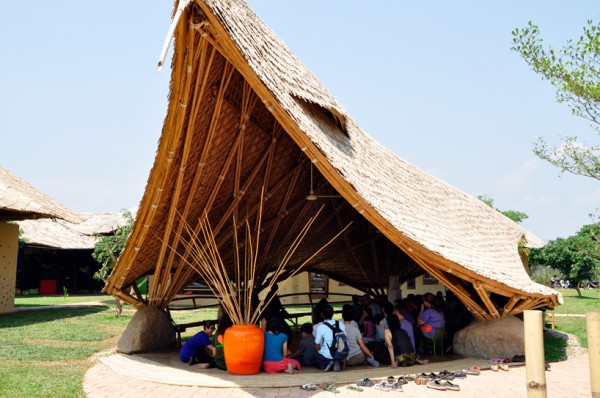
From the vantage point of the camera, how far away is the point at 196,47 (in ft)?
17.1

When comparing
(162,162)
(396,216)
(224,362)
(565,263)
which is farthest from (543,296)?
(565,263)

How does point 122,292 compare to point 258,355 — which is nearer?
point 258,355

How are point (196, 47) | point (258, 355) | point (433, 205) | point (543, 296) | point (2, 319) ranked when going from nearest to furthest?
point (196, 47)
point (258, 355)
point (543, 296)
point (433, 205)
point (2, 319)

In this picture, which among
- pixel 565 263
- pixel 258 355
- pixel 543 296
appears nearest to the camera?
pixel 258 355

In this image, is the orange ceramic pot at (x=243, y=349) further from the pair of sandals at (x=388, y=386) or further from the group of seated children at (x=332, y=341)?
the pair of sandals at (x=388, y=386)

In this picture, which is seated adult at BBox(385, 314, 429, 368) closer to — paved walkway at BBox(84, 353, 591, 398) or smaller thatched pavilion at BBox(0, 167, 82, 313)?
paved walkway at BBox(84, 353, 591, 398)

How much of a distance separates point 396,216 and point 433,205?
4150 millimetres

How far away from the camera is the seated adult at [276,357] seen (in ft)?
20.4

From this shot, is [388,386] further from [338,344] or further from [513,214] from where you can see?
[513,214]

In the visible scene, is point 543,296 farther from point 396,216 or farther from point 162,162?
point 162,162

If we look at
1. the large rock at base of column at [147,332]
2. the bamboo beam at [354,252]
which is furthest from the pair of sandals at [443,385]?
the bamboo beam at [354,252]

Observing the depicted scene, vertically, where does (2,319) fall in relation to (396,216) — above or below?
below

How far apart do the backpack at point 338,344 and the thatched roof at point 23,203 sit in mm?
8678

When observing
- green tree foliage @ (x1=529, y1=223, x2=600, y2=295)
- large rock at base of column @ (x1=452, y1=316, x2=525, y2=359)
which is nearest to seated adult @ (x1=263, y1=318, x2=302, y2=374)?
large rock at base of column @ (x1=452, y1=316, x2=525, y2=359)
